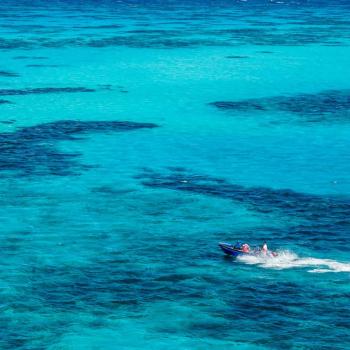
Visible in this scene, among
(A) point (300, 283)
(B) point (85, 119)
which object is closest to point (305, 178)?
(A) point (300, 283)

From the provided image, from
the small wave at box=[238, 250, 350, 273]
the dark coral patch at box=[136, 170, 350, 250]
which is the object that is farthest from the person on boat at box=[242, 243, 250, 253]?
the dark coral patch at box=[136, 170, 350, 250]

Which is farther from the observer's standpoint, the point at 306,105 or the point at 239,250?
the point at 306,105

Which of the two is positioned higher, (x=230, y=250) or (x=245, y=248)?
(x=245, y=248)

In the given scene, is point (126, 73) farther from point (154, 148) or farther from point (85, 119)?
point (154, 148)

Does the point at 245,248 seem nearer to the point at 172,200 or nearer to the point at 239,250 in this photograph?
the point at 239,250

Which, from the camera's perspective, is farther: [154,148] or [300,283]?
[154,148]

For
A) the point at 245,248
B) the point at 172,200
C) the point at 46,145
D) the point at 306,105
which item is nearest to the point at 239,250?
the point at 245,248
